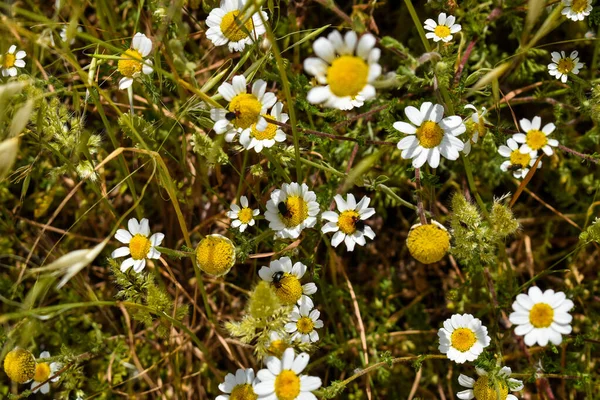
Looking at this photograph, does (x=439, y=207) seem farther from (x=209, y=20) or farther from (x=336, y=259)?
(x=209, y=20)

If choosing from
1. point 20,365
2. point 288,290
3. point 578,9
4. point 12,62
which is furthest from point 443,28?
point 20,365

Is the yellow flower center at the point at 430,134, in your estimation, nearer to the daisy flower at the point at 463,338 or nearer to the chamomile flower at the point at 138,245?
the daisy flower at the point at 463,338

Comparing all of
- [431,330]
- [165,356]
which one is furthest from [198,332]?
[431,330]

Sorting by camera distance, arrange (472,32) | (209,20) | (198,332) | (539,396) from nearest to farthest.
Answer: (209,20)
(539,396)
(472,32)
(198,332)

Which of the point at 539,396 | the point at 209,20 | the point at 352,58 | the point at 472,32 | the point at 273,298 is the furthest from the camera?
the point at 472,32

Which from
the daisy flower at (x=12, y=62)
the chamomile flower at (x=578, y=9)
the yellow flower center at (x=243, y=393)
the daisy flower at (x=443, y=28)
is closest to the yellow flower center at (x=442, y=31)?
the daisy flower at (x=443, y=28)

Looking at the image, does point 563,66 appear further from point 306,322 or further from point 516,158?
point 306,322
